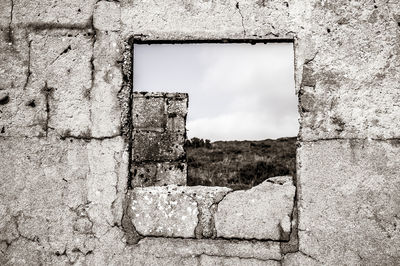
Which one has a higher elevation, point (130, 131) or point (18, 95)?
point (18, 95)

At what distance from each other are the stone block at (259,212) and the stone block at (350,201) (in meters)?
0.09

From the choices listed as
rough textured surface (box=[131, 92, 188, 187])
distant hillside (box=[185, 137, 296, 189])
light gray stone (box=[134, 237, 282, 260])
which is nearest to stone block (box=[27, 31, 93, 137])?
light gray stone (box=[134, 237, 282, 260])

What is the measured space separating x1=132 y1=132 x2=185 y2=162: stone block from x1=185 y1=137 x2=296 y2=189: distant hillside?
6.47 feet

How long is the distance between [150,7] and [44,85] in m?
0.90

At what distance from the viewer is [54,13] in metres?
2.49

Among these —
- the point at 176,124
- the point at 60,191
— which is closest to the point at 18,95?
the point at 60,191

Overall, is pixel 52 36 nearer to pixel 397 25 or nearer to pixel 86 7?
pixel 86 7

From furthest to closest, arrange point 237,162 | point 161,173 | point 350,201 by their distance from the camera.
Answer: point 237,162
point 161,173
point 350,201

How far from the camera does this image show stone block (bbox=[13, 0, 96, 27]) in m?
2.47

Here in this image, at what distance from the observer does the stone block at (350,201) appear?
2.20 meters

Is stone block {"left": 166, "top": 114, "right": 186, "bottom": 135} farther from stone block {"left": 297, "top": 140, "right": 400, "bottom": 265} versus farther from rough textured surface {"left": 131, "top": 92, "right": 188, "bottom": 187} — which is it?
stone block {"left": 297, "top": 140, "right": 400, "bottom": 265}

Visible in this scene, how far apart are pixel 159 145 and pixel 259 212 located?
4.80m

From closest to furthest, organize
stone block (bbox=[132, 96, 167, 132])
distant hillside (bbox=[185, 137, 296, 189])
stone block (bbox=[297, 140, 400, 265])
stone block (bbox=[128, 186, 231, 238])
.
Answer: stone block (bbox=[297, 140, 400, 265])
stone block (bbox=[128, 186, 231, 238])
stone block (bbox=[132, 96, 167, 132])
distant hillside (bbox=[185, 137, 296, 189])

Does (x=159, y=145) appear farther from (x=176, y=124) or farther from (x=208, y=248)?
(x=208, y=248)
